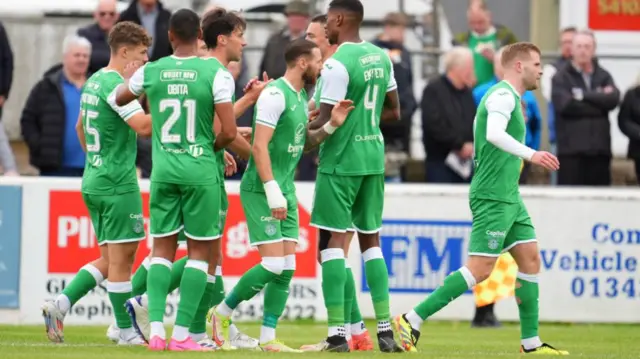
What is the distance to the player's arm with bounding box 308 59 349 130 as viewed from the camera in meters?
12.5

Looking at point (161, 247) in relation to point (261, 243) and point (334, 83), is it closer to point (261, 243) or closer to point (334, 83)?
point (261, 243)

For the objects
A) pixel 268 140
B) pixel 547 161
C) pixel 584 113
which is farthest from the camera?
pixel 584 113

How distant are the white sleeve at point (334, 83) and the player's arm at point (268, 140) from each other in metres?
0.35

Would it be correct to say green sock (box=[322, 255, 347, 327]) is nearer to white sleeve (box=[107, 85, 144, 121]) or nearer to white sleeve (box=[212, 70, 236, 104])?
→ white sleeve (box=[212, 70, 236, 104])

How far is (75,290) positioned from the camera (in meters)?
13.5

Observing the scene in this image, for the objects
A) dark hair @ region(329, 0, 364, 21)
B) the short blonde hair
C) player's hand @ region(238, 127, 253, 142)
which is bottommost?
player's hand @ region(238, 127, 253, 142)

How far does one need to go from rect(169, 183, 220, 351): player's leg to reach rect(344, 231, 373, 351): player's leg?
129 cm

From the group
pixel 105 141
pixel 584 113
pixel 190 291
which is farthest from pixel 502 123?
pixel 584 113

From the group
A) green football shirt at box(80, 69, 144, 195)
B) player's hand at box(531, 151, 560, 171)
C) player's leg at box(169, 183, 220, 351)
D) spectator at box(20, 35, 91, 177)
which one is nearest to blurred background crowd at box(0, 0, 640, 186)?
spectator at box(20, 35, 91, 177)

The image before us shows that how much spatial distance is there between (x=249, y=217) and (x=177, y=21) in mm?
1575

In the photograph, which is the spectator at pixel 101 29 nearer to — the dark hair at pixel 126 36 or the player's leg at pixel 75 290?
the player's leg at pixel 75 290

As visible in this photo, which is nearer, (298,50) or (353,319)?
(298,50)

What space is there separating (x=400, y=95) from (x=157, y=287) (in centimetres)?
722

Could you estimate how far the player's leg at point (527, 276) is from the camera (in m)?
12.7
